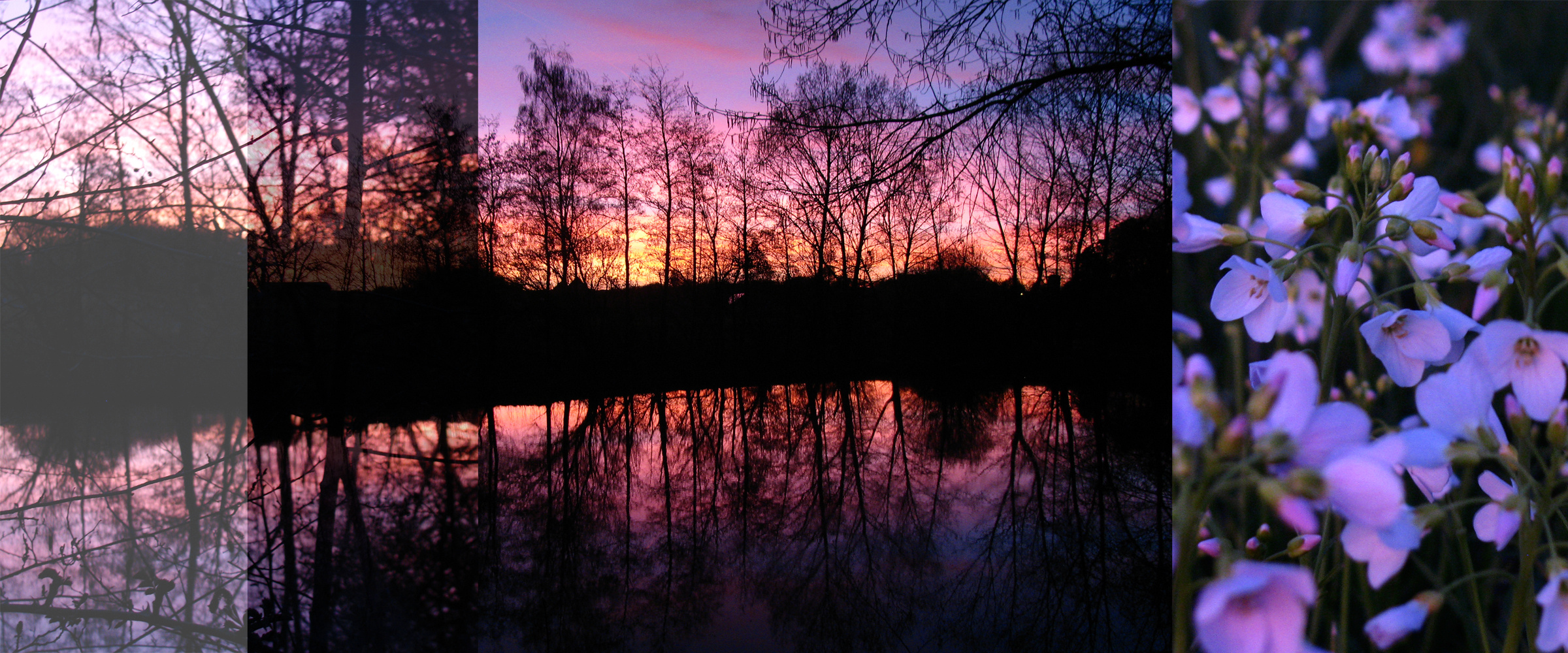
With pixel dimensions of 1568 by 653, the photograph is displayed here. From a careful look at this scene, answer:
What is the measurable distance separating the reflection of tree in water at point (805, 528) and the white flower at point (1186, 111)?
0.62 m

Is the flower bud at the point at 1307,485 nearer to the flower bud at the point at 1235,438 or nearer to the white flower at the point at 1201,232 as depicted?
the flower bud at the point at 1235,438

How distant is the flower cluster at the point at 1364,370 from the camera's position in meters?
0.36

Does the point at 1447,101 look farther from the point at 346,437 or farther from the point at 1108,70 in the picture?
the point at 346,437

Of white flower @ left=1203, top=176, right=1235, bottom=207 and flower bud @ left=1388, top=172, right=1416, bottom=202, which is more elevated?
white flower @ left=1203, top=176, right=1235, bottom=207

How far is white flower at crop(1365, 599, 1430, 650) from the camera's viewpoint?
50 centimetres

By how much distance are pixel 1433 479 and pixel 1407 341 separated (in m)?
0.13

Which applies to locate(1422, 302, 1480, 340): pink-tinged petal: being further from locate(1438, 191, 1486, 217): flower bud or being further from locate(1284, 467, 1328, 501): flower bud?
locate(1284, 467, 1328, 501): flower bud

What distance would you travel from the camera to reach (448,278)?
62.9 inches

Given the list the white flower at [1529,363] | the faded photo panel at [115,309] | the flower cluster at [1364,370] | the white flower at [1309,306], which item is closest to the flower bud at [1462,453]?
the flower cluster at [1364,370]

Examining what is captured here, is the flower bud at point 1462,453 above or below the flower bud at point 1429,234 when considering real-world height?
below

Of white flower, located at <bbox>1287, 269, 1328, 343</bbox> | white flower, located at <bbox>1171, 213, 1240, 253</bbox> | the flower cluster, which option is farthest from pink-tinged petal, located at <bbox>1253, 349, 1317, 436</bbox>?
white flower, located at <bbox>1287, 269, 1328, 343</bbox>

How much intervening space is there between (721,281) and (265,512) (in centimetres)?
128

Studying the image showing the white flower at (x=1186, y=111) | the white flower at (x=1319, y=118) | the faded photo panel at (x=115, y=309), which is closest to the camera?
the white flower at (x=1319, y=118)

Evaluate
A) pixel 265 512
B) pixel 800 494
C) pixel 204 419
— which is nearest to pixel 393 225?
pixel 204 419
